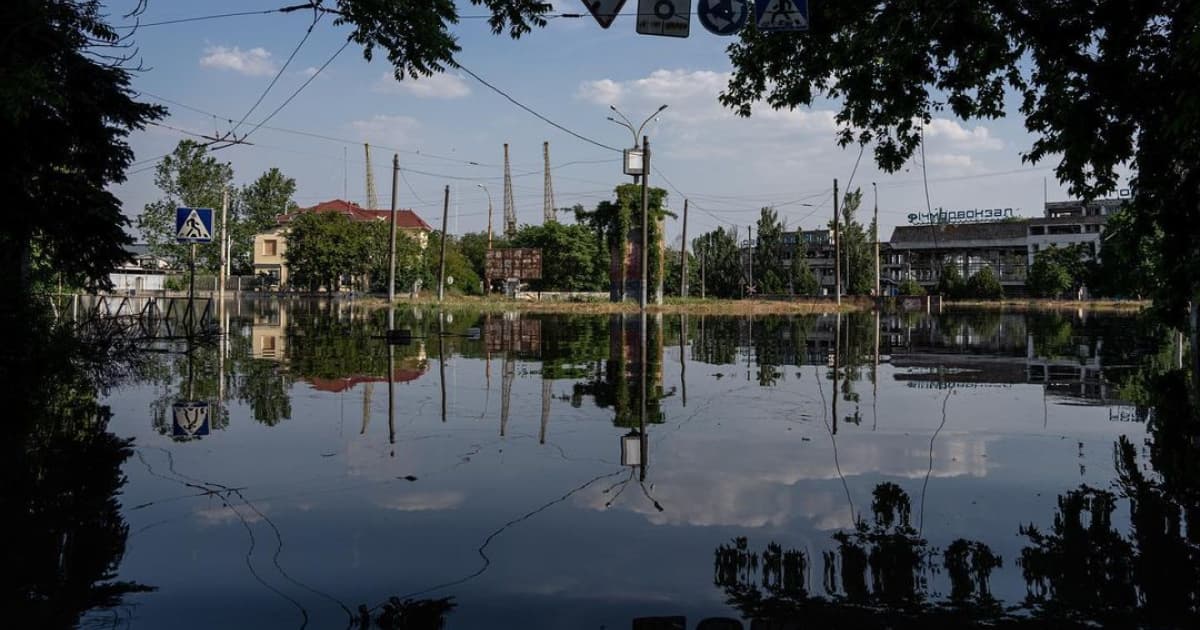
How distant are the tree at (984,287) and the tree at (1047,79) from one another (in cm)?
9456

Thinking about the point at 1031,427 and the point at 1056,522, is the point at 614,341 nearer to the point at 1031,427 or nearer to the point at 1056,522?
the point at 1031,427

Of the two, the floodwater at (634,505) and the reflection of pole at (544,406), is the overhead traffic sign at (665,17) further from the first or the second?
the reflection of pole at (544,406)

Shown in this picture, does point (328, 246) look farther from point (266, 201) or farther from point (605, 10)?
point (605, 10)

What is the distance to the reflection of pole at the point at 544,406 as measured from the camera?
8.63 m

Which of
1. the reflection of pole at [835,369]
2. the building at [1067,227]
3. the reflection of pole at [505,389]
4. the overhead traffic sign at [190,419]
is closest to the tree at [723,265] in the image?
the building at [1067,227]

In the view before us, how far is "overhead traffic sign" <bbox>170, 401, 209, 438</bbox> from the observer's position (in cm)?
848

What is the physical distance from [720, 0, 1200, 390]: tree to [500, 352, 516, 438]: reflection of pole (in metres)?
5.55

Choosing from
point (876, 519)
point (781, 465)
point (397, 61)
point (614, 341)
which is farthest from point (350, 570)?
point (614, 341)

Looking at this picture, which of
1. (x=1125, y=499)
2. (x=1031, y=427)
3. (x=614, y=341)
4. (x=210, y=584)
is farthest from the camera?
(x=614, y=341)

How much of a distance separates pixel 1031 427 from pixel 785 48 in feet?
18.5

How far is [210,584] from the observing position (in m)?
4.31

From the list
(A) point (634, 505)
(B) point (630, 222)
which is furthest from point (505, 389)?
(B) point (630, 222)

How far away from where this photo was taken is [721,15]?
31.4 feet

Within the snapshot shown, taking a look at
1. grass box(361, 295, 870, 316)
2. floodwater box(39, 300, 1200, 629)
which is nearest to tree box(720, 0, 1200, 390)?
floodwater box(39, 300, 1200, 629)
